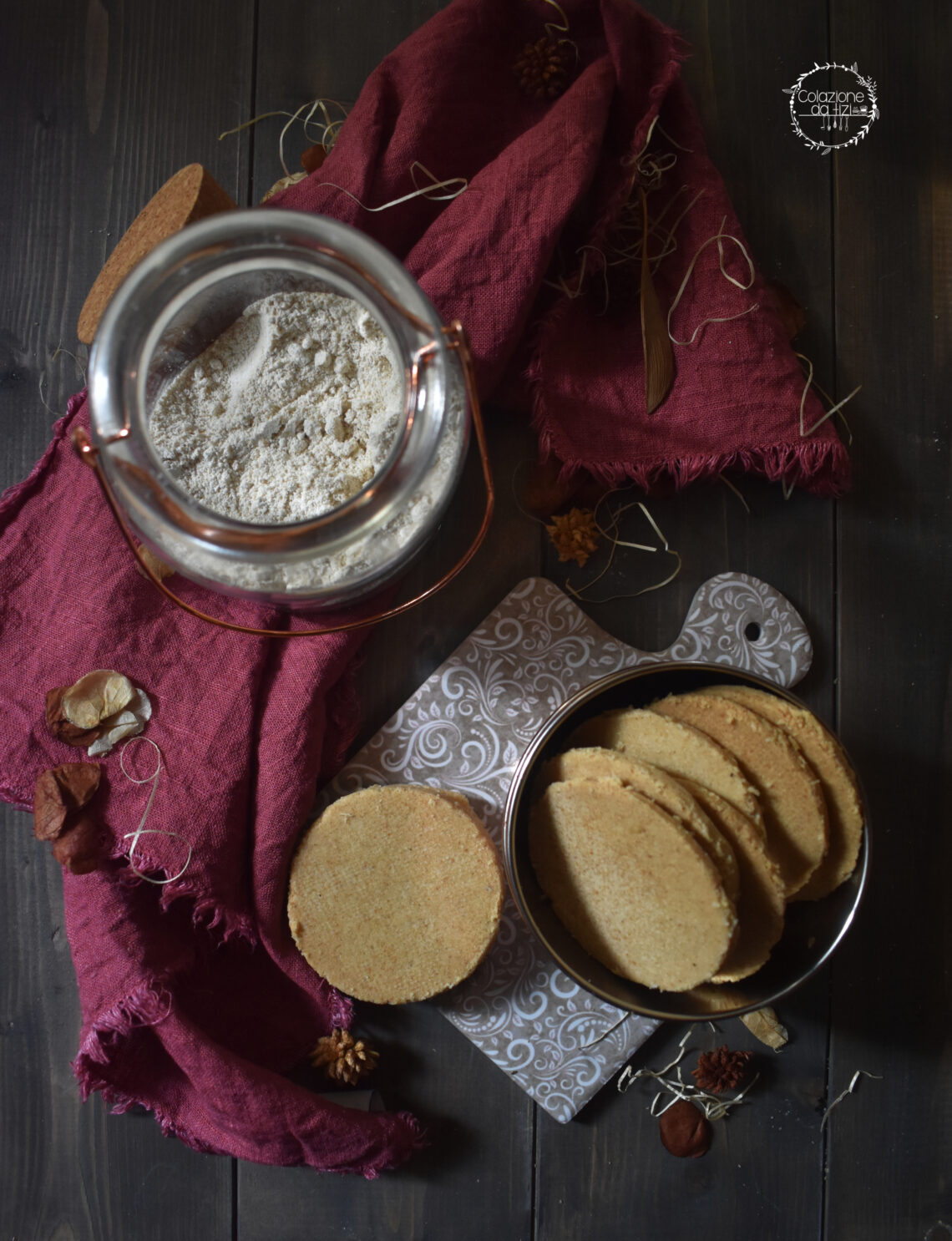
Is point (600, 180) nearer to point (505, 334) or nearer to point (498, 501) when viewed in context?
point (505, 334)

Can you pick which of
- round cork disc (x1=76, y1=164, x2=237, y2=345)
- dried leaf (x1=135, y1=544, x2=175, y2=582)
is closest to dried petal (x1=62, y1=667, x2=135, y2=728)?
dried leaf (x1=135, y1=544, x2=175, y2=582)

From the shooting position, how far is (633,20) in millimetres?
884

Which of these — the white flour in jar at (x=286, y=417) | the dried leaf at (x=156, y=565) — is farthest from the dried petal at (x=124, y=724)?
the white flour in jar at (x=286, y=417)

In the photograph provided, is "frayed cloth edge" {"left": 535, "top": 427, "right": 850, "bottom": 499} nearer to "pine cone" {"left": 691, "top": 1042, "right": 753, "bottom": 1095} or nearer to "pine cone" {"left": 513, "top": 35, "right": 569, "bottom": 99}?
"pine cone" {"left": 513, "top": 35, "right": 569, "bottom": 99}

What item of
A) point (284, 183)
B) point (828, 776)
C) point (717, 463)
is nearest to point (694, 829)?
point (828, 776)

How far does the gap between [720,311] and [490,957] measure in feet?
2.29

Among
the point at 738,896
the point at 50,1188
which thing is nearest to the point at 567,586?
the point at 738,896

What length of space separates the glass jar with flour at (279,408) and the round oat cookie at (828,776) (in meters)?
0.36

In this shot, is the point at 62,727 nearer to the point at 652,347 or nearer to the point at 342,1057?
the point at 342,1057

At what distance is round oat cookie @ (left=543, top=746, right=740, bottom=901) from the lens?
79 centimetres

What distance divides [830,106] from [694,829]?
795mm

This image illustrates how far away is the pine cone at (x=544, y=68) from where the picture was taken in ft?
3.00

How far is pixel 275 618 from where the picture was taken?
873mm

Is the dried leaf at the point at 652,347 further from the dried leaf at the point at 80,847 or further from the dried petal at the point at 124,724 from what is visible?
the dried leaf at the point at 80,847
